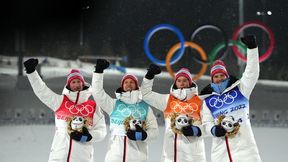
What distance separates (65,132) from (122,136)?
1.18 feet

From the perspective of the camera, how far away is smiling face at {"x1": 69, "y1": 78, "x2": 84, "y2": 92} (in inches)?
113

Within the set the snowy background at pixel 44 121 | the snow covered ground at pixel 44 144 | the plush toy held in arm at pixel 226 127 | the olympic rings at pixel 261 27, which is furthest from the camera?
the olympic rings at pixel 261 27

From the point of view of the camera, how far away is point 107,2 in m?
7.35

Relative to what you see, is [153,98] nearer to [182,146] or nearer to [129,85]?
[129,85]

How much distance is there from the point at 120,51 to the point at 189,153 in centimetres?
446

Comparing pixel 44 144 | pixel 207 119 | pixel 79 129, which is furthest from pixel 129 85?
pixel 44 144

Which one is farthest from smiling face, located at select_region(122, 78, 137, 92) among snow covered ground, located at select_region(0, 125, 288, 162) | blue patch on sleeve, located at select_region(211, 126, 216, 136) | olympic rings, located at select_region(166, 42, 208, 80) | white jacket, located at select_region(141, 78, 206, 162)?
olympic rings, located at select_region(166, 42, 208, 80)

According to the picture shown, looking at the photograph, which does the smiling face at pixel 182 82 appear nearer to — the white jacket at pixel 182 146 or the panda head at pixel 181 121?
the white jacket at pixel 182 146

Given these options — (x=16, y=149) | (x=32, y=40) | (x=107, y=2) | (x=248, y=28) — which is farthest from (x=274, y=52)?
(x=16, y=149)

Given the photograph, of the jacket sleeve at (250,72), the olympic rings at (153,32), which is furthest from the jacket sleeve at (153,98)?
the olympic rings at (153,32)

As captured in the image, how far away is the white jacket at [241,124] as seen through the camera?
8.73 feet

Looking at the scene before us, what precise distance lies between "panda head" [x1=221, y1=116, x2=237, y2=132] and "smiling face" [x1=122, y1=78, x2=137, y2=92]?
605mm

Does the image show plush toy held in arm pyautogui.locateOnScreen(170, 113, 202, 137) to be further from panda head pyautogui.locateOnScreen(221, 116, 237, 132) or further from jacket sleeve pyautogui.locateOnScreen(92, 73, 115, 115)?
jacket sleeve pyautogui.locateOnScreen(92, 73, 115, 115)

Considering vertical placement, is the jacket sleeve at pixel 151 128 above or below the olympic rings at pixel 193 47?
below
